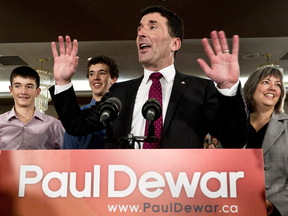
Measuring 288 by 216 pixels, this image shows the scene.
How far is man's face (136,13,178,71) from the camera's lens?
1399 millimetres

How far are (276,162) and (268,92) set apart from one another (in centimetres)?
46

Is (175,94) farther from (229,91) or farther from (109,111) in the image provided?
(109,111)

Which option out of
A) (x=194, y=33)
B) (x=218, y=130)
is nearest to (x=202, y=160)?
(x=218, y=130)

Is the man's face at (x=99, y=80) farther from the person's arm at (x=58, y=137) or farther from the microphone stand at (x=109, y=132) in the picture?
the microphone stand at (x=109, y=132)

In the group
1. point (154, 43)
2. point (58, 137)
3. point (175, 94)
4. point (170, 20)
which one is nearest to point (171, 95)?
point (175, 94)

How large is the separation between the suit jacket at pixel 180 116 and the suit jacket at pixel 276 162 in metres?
0.59

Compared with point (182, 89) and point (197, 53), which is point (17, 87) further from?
point (197, 53)

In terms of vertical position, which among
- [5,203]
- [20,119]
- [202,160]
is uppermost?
[20,119]

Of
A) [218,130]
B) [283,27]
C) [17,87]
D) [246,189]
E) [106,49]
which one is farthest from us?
[106,49]

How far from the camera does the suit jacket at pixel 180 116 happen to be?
1.19m

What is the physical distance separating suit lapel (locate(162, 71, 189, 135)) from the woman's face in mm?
721

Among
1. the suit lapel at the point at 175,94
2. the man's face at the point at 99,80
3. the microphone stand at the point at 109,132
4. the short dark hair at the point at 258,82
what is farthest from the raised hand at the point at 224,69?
the man's face at the point at 99,80

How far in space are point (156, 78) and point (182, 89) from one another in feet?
0.47

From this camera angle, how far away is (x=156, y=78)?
1385 mm
